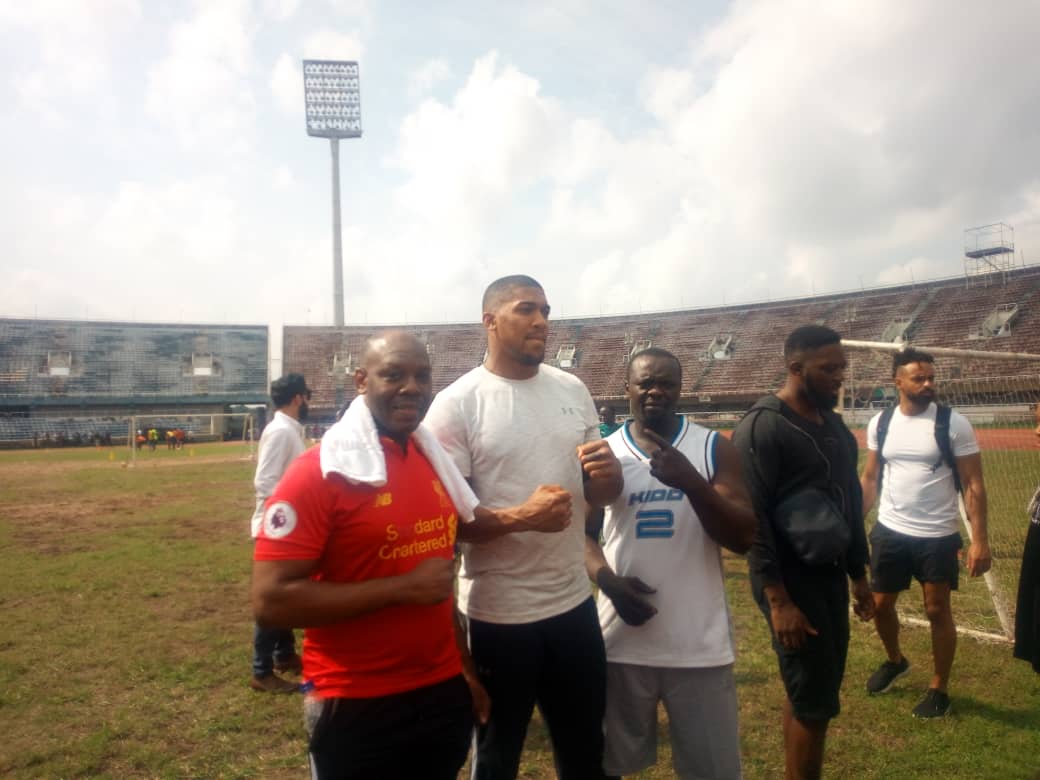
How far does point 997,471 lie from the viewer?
481 inches

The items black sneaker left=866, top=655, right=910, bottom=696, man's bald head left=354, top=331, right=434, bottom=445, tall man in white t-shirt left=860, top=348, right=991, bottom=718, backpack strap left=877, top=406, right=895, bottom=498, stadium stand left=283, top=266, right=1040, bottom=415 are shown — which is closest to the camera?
man's bald head left=354, top=331, right=434, bottom=445

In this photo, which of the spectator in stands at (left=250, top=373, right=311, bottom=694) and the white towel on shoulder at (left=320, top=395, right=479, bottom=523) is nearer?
the white towel on shoulder at (left=320, top=395, right=479, bottom=523)

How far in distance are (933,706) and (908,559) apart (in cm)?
83

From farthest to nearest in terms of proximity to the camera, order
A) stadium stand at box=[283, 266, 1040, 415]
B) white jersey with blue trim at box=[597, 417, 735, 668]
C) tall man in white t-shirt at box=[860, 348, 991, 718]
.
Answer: stadium stand at box=[283, 266, 1040, 415] < tall man in white t-shirt at box=[860, 348, 991, 718] < white jersey with blue trim at box=[597, 417, 735, 668]

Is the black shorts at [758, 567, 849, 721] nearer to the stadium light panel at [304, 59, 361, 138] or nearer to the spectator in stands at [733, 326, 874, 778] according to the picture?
the spectator in stands at [733, 326, 874, 778]

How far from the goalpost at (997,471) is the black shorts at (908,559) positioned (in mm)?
921

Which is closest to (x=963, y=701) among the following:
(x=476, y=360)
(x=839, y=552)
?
(x=839, y=552)

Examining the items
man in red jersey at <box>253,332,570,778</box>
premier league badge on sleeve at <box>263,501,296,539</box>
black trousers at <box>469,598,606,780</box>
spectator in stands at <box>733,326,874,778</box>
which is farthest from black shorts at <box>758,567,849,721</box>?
premier league badge on sleeve at <box>263,501,296,539</box>

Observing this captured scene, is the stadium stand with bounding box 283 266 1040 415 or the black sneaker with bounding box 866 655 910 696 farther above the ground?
the stadium stand with bounding box 283 266 1040 415

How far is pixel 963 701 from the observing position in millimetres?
4082

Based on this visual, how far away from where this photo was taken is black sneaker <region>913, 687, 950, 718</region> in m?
3.89

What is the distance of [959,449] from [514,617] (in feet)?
10.8

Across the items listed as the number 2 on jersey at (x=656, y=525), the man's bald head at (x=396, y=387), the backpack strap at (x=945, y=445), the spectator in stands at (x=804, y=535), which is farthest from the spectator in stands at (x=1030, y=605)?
the man's bald head at (x=396, y=387)

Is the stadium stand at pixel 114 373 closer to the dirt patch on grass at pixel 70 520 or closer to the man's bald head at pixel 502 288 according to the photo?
the dirt patch on grass at pixel 70 520
